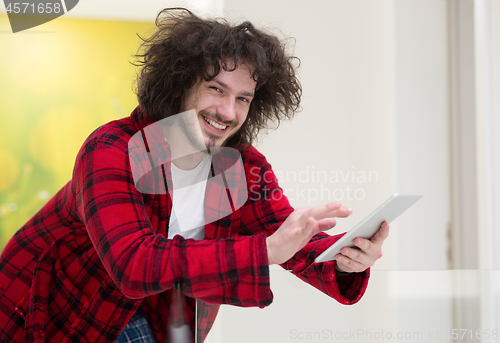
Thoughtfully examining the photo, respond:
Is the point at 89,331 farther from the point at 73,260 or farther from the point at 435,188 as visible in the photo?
the point at 435,188

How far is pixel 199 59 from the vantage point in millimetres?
1124

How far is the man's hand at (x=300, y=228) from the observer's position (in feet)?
1.99

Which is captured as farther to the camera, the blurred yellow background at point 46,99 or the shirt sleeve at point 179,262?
the blurred yellow background at point 46,99

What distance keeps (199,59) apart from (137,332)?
70 centimetres

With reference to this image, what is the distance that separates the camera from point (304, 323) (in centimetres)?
76

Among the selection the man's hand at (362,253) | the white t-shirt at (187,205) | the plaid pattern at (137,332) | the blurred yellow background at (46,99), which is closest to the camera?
the man's hand at (362,253)

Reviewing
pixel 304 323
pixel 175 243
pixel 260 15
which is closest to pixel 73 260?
pixel 175 243

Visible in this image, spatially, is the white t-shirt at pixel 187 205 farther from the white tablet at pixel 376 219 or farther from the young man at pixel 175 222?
the white tablet at pixel 376 219

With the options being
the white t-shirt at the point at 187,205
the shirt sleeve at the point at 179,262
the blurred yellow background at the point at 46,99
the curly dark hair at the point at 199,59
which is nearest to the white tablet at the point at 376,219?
the shirt sleeve at the point at 179,262

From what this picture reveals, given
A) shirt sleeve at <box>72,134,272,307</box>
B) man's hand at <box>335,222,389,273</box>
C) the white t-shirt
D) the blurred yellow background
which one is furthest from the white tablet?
the blurred yellow background

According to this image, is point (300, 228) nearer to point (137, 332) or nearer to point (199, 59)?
point (137, 332)

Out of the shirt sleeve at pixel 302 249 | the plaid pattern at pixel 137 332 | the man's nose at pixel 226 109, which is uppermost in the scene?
the man's nose at pixel 226 109

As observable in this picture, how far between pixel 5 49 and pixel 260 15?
129 centimetres

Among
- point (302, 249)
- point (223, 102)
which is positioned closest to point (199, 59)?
point (223, 102)
